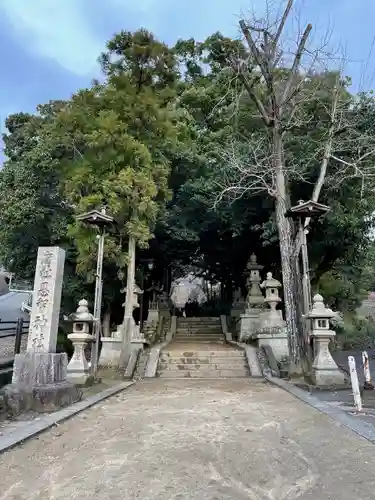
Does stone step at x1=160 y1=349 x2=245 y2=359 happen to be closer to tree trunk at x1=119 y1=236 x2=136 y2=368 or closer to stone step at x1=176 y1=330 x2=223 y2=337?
tree trunk at x1=119 y1=236 x2=136 y2=368

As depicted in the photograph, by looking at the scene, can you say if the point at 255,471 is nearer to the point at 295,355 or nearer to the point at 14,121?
the point at 295,355

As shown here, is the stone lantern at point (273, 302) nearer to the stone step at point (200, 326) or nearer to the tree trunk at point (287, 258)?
the tree trunk at point (287, 258)

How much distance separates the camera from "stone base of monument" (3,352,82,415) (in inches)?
232

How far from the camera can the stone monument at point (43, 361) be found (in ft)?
19.6

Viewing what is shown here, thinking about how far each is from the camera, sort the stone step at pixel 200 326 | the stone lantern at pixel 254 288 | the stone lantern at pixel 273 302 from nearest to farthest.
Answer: the stone lantern at pixel 273 302 < the stone lantern at pixel 254 288 < the stone step at pixel 200 326

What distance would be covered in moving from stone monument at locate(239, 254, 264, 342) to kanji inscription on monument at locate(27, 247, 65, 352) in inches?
330

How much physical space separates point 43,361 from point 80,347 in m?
2.93

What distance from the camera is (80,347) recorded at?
9164 mm

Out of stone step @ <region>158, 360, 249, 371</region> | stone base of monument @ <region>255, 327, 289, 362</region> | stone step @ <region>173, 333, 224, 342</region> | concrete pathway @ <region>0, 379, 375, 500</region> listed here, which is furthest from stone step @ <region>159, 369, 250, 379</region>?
stone step @ <region>173, 333, 224, 342</region>

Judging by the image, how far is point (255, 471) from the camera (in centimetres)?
355

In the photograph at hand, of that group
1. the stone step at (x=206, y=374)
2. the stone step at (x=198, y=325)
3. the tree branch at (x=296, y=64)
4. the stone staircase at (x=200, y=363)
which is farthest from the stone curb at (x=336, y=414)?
the stone step at (x=198, y=325)

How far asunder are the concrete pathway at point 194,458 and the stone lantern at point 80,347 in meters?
2.48

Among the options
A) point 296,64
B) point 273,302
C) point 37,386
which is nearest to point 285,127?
point 296,64

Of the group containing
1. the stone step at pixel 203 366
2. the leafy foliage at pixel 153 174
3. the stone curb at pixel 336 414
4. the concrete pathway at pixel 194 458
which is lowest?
the concrete pathway at pixel 194 458
